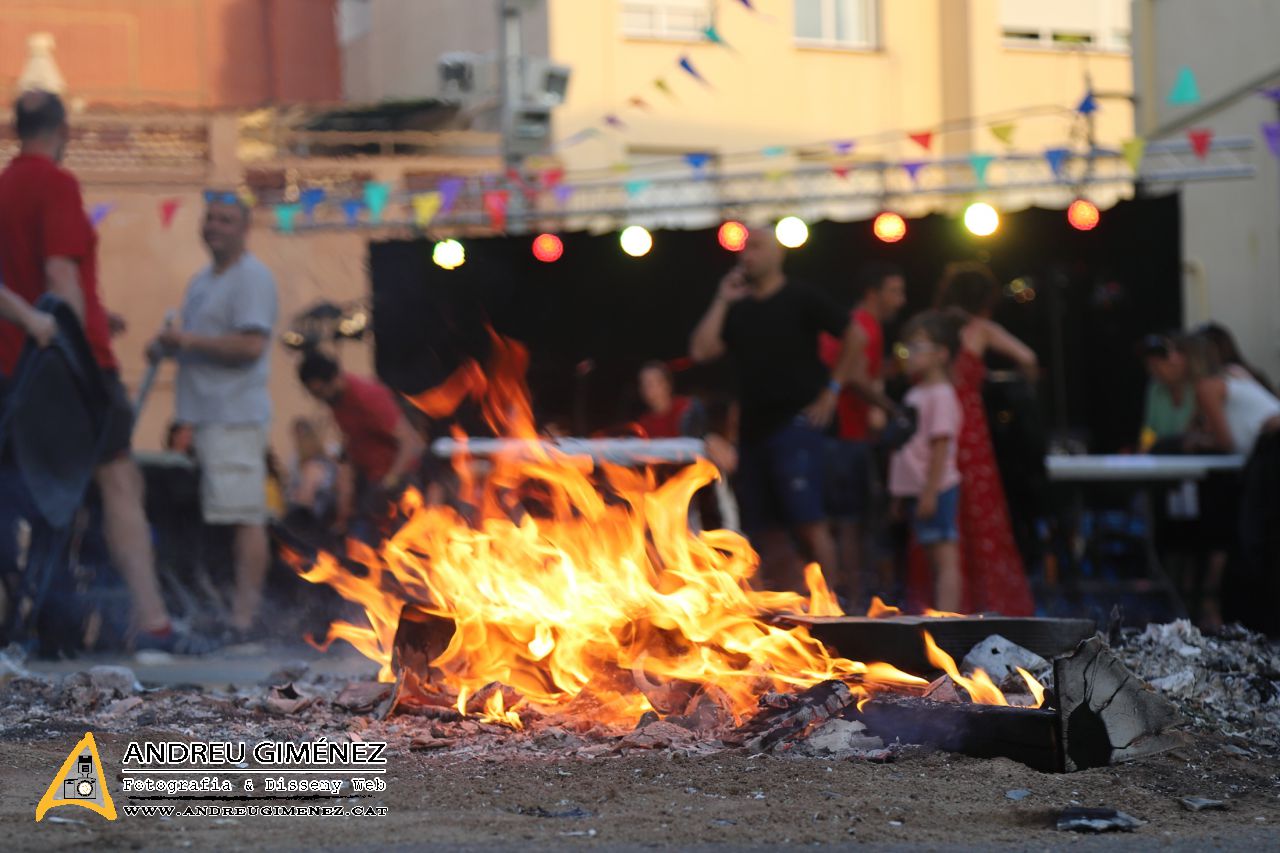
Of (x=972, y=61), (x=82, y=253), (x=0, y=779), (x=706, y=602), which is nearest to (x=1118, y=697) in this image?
(x=706, y=602)

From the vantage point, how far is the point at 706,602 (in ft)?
18.2

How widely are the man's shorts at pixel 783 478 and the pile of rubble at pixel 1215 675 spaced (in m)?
2.38

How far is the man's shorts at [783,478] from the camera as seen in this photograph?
831 cm


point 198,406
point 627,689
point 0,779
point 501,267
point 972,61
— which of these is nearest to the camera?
point 0,779

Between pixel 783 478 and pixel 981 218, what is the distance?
5451mm

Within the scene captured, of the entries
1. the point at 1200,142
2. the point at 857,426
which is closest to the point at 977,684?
the point at 857,426

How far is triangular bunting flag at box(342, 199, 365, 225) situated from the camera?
14.4m

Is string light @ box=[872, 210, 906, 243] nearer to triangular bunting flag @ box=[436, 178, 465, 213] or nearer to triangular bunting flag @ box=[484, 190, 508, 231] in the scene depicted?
triangular bunting flag @ box=[484, 190, 508, 231]

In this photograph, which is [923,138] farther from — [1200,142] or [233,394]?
[233,394]

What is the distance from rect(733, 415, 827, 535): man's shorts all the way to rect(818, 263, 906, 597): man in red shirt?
25 centimetres

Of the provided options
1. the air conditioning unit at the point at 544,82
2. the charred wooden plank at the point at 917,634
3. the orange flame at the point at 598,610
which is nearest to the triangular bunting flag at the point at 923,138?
the air conditioning unit at the point at 544,82

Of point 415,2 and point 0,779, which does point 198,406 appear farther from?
point 415,2

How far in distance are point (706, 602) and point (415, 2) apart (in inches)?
797

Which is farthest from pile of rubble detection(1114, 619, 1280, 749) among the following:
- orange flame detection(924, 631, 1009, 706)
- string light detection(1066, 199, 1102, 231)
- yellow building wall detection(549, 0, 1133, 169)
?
yellow building wall detection(549, 0, 1133, 169)
